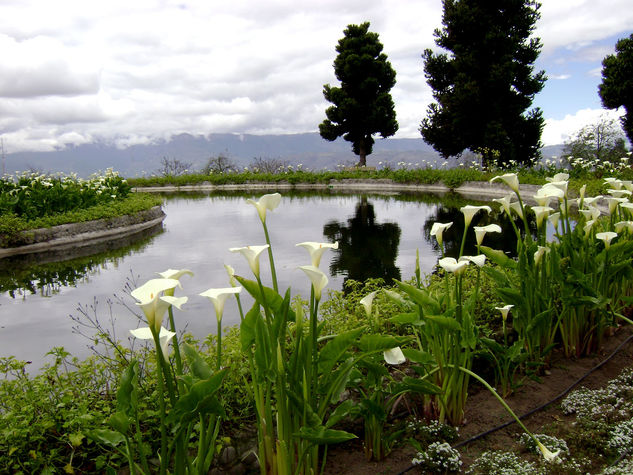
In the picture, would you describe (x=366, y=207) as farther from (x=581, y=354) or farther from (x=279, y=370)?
(x=279, y=370)

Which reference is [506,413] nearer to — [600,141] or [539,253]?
[539,253]

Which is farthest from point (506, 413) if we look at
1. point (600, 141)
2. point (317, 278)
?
point (600, 141)

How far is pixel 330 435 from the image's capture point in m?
1.64

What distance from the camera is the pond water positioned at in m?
4.71

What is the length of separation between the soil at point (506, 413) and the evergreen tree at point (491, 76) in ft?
56.5

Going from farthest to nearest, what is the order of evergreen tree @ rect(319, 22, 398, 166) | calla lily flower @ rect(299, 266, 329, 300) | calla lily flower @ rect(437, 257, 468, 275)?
evergreen tree @ rect(319, 22, 398, 166) → calla lily flower @ rect(437, 257, 468, 275) → calla lily flower @ rect(299, 266, 329, 300)

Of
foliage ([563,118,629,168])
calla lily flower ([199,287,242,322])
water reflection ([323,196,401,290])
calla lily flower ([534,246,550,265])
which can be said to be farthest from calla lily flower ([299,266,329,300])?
foliage ([563,118,629,168])

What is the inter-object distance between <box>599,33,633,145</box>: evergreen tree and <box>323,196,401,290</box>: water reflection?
13.5 metres

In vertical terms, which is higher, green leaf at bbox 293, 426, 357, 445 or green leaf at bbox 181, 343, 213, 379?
green leaf at bbox 181, 343, 213, 379

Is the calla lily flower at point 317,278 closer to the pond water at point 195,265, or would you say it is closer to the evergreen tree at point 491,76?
the pond water at point 195,265

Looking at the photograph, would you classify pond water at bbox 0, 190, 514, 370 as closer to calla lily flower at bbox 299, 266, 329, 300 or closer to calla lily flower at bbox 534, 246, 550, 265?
calla lily flower at bbox 299, 266, 329, 300

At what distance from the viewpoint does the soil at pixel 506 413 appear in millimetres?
2152

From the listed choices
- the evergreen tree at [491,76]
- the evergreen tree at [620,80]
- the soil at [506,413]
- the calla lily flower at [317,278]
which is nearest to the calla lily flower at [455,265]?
the calla lily flower at [317,278]

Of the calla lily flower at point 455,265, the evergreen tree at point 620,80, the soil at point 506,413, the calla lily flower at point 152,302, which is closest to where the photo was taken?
the calla lily flower at point 152,302
